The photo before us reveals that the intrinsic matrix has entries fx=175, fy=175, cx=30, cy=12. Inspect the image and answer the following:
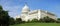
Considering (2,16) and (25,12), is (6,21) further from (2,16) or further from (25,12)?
(25,12)

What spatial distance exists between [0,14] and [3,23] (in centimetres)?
52

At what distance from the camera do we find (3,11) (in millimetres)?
9336

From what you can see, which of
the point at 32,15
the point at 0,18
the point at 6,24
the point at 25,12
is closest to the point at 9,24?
the point at 6,24

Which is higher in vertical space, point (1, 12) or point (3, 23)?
point (1, 12)

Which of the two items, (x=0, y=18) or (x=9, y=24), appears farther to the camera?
(x=9, y=24)

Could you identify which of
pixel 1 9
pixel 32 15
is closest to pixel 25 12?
pixel 32 15

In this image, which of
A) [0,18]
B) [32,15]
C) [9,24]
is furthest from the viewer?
[32,15]

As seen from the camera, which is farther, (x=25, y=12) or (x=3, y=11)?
(x=25, y=12)

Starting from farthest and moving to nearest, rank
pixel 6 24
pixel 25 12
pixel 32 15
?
pixel 25 12
pixel 32 15
pixel 6 24

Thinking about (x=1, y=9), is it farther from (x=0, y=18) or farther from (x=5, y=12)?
(x=0, y=18)

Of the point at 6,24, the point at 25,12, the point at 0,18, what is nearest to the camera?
the point at 0,18

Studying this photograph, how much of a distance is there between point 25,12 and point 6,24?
1459 cm

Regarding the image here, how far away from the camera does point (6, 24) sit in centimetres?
883

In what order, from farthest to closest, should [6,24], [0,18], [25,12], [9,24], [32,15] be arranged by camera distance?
[25,12] → [32,15] → [9,24] → [6,24] → [0,18]
